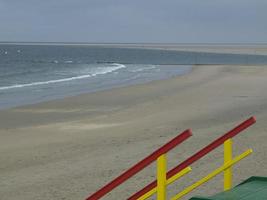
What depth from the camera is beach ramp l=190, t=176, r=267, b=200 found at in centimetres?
447

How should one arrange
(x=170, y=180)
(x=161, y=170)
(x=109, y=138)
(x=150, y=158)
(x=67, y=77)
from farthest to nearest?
1. (x=67, y=77)
2. (x=109, y=138)
3. (x=170, y=180)
4. (x=161, y=170)
5. (x=150, y=158)

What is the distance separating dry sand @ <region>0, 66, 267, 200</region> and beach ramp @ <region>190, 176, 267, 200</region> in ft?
8.16

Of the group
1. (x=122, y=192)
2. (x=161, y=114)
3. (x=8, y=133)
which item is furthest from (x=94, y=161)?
(x=161, y=114)

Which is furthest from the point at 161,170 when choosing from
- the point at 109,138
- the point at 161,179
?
the point at 109,138

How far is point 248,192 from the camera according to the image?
15.4ft

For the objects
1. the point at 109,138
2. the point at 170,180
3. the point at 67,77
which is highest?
the point at 170,180

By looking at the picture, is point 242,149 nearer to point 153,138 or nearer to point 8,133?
point 153,138

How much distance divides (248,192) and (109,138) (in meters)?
8.31

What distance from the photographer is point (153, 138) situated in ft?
41.4

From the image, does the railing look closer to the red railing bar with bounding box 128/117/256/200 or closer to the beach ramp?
the red railing bar with bounding box 128/117/256/200

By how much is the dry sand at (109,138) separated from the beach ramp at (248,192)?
2.49 meters

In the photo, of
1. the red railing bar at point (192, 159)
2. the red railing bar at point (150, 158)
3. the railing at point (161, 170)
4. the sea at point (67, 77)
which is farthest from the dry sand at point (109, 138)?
the sea at point (67, 77)

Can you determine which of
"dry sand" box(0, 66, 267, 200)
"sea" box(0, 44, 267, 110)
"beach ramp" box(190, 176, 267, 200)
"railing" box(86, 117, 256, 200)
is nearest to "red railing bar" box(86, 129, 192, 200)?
"railing" box(86, 117, 256, 200)

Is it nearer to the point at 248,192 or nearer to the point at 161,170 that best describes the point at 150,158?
the point at 161,170
